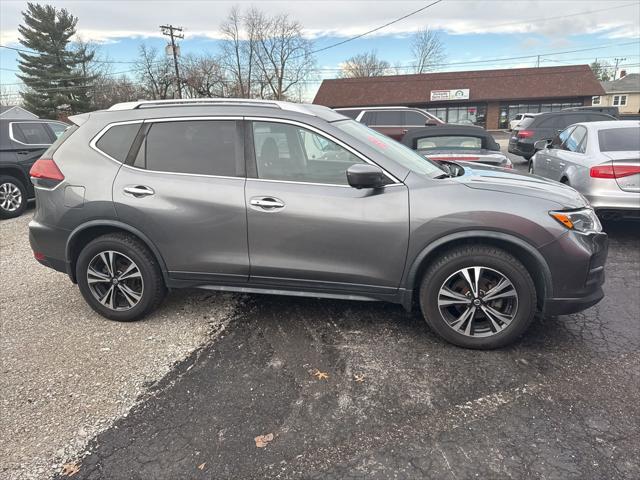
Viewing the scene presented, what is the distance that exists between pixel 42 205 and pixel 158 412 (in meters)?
2.30

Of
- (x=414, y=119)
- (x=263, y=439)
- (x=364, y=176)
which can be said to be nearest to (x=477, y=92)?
(x=414, y=119)

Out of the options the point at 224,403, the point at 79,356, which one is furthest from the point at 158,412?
the point at 79,356

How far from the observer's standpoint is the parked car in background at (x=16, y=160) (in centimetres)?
854

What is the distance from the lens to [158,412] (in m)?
2.77

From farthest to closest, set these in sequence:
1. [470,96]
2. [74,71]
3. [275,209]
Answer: [74,71] < [470,96] < [275,209]

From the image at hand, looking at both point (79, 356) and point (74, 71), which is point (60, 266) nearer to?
point (79, 356)

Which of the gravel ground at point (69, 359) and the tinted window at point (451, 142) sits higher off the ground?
the tinted window at point (451, 142)

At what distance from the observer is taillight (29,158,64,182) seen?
12.6 feet

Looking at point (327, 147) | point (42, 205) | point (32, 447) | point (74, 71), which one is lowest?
point (32, 447)

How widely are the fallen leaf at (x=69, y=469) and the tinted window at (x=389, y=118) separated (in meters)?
13.7

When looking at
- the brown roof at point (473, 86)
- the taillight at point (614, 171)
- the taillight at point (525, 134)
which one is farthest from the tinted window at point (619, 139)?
the brown roof at point (473, 86)

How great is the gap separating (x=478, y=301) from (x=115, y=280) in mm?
3006

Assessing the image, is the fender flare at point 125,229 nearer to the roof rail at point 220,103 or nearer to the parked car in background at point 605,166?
the roof rail at point 220,103

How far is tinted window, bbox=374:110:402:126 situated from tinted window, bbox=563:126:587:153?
7.86 metres
